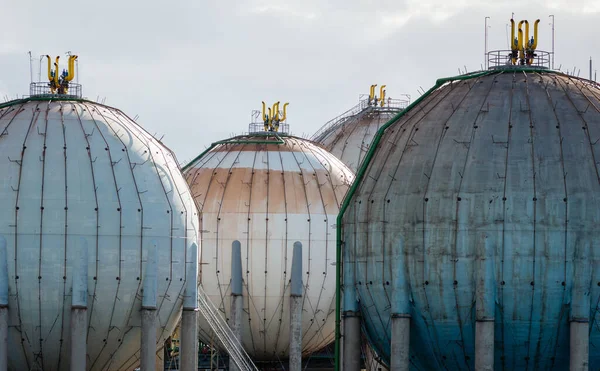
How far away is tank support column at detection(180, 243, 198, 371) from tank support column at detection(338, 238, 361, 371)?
6749 millimetres

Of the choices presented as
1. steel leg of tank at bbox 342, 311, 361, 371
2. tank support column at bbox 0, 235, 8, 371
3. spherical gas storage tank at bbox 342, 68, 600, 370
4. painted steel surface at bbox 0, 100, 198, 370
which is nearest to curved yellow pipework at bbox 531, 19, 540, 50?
spherical gas storage tank at bbox 342, 68, 600, 370

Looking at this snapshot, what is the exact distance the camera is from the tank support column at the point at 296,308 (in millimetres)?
88188

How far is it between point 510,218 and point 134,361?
18.2 meters

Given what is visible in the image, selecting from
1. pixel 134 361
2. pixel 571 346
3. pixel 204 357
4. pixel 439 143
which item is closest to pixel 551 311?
pixel 571 346

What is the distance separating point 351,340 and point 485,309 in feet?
25.4

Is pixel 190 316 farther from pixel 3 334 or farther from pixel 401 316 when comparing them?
pixel 401 316

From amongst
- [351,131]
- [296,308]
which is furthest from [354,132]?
[296,308]

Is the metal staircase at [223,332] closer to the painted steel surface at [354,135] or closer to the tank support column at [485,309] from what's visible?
the tank support column at [485,309]

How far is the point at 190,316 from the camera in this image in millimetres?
73875

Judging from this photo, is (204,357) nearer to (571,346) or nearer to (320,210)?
(320,210)

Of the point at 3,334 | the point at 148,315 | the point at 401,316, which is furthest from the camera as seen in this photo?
the point at 148,315

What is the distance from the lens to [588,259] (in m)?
66.0

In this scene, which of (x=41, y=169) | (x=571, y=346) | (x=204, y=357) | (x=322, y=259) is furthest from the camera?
(x=204, y=357)

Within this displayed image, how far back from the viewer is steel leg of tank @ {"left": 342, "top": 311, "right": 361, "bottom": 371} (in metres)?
71.3
